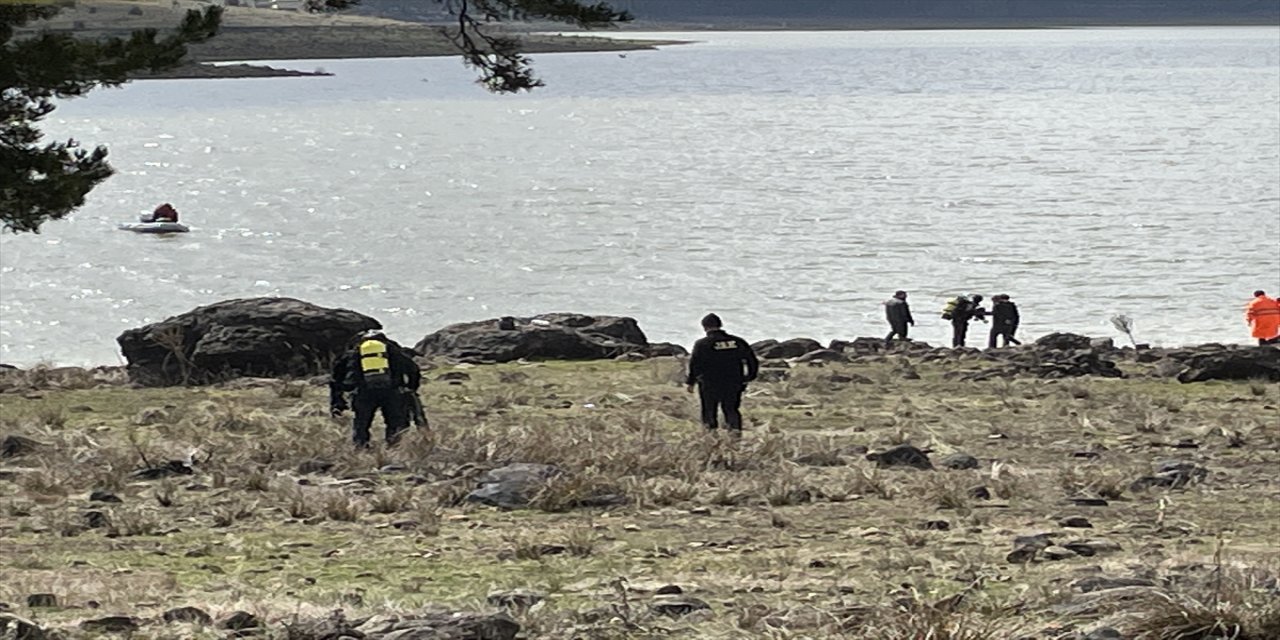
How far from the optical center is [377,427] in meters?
21.6

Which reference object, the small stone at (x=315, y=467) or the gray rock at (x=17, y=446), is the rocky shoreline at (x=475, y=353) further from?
the small stone at (x=315, y=467)

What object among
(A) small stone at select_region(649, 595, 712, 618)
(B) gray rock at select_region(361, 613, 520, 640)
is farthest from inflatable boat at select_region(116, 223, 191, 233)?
(B) gray rock at select_region(361, 613, 520, 640)

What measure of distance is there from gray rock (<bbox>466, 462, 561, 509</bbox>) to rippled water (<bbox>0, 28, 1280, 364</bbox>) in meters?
24.6

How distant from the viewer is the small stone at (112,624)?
383 inches

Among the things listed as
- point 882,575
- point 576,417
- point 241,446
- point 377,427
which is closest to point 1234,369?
point 576,417

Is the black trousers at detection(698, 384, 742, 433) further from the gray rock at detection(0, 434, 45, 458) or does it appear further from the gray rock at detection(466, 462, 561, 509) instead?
the gray rock at detection(0, 434, 45, 458)

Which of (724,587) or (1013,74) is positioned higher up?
(724,587)

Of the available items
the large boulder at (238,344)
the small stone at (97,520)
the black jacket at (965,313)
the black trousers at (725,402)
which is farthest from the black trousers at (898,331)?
the small stone at (97,520)

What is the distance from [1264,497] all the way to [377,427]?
9274mm

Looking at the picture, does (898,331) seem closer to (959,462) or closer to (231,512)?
(959,462)

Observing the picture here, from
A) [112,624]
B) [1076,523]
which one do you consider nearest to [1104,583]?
[1076,523]

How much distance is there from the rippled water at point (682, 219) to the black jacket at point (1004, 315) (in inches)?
181

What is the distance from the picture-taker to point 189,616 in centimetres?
1000

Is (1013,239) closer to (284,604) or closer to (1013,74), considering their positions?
(284,604)
